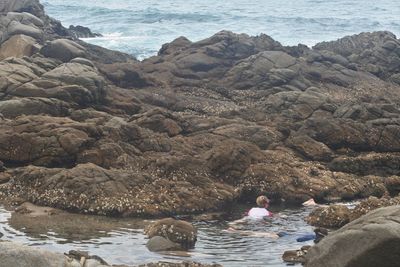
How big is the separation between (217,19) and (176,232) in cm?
9870

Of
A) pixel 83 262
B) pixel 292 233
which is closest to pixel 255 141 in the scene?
pixel 292 233

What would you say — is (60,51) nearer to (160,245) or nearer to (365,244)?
(160,245)

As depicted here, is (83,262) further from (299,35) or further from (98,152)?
(299,35)

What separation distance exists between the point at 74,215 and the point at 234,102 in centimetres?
2215

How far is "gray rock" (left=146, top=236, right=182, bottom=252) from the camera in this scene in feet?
50.1

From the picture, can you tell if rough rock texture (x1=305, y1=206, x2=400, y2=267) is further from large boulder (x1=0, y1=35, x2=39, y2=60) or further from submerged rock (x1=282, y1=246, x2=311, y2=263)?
large boulder (x1=0, y1=35, x2=39, y2=60)

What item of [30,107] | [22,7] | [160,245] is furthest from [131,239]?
[22,7]

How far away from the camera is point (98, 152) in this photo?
914 inches

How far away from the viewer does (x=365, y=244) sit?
1097 centimetres

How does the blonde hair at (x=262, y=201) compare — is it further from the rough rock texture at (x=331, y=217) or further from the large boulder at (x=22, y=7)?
the large boulder at (x=22, y=7)

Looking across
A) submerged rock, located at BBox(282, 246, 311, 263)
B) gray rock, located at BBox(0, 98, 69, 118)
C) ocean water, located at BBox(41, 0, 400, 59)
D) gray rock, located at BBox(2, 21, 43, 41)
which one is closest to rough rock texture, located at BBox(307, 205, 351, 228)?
submerged rock, located at BBox(282, 246, 311, 263)

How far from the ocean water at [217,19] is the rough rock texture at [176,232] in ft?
197

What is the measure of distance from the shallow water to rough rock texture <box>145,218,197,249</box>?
27 cm

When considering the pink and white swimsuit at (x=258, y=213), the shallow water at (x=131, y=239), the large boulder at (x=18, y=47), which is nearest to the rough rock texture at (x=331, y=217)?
the shallow water at (x=131, y=239)
